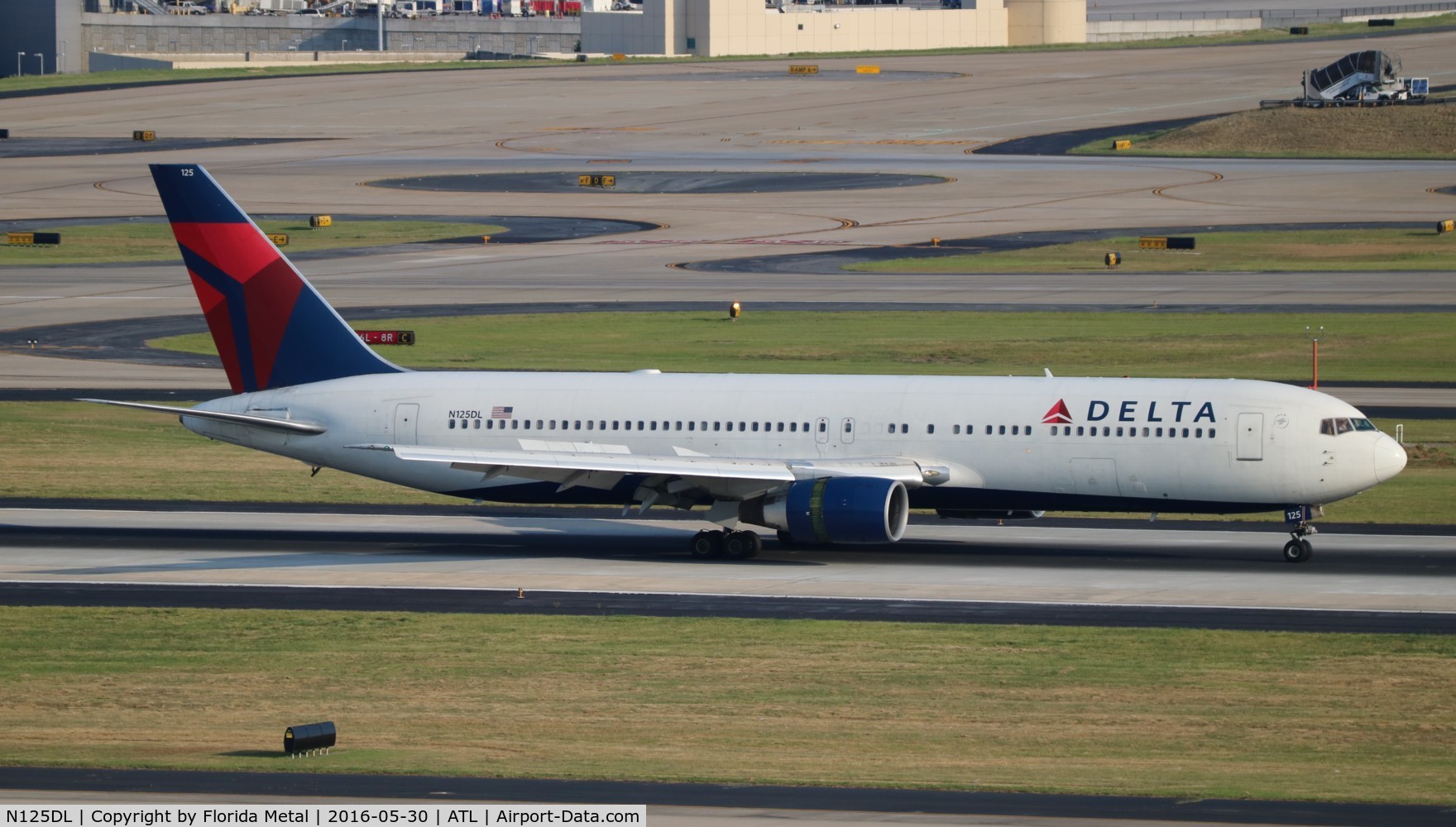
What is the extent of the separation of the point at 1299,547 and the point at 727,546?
13047 millimetres

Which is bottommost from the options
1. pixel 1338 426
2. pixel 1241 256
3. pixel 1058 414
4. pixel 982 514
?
pixel 982 514

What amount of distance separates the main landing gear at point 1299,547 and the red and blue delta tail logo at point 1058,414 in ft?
18.7

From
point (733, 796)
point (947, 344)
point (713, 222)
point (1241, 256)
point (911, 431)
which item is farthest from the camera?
point (713, 222)

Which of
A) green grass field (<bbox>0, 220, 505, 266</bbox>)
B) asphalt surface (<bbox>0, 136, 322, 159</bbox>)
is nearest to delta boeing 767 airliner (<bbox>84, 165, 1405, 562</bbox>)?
green grass field (<bbox>0, 220, 505, 266</bbox>)

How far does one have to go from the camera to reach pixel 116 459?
58219 mm

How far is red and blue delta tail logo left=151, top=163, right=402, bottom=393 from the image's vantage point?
4772 cm

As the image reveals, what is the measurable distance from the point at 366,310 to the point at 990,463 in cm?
4727

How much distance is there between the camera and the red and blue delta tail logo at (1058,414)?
43812 millimetres

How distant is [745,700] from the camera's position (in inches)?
1230

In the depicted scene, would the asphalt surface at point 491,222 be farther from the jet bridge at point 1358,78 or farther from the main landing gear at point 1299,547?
the main landing gear at point 1299,547

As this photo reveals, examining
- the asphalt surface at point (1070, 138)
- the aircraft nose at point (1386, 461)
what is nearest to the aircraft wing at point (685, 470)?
the aircraft nose at point (1386, 461)

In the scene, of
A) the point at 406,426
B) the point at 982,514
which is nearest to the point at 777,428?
the point at 982,514

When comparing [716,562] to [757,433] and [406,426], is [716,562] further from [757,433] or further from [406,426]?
[406,426]

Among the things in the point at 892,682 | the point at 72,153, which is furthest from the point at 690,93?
the point at 892,682
